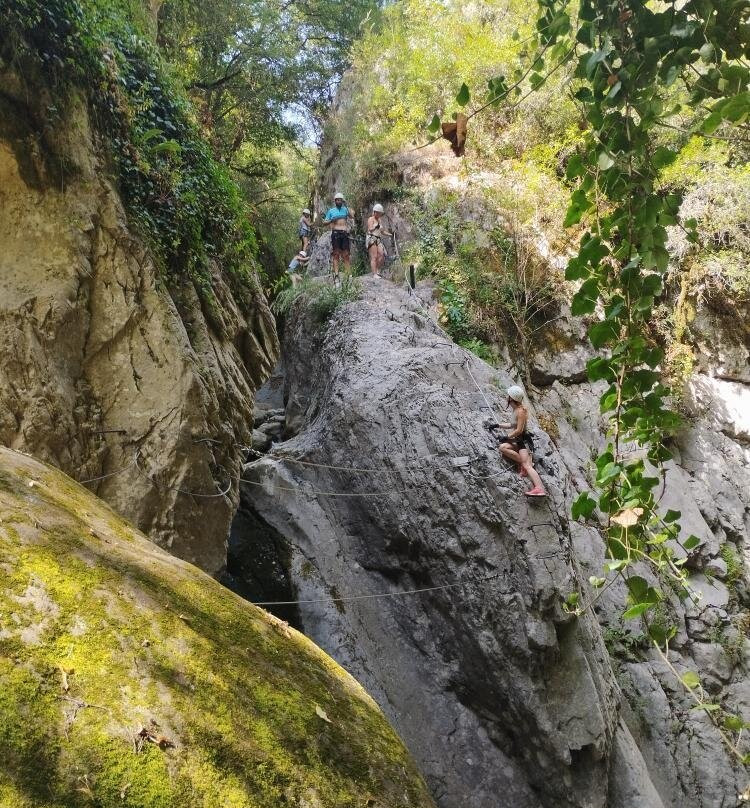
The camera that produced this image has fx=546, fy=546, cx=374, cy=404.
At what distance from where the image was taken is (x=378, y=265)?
40.9 ft

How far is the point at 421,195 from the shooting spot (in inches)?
537

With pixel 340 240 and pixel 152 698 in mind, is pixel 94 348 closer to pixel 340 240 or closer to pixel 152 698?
pixel 152 698

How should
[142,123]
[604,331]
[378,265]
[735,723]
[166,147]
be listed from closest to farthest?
Answer: [735,723] < [604,331] < [166,147] < [142,123] < [378,265]

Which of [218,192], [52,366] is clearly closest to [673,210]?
[52,366]

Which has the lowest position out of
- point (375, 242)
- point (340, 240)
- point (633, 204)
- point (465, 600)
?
point (465, 600)

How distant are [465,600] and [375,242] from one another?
8.02 metres

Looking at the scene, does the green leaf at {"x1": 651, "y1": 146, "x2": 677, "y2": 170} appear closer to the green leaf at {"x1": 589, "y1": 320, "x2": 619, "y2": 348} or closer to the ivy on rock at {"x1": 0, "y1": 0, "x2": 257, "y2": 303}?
the green leaf at {"x1": 589, "y1": 320, "x2": 619, "y2": 348}

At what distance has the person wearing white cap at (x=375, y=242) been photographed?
459 inches

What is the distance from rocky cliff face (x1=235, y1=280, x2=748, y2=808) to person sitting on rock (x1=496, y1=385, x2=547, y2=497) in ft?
0.77

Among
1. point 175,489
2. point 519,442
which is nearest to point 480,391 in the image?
point 519,442

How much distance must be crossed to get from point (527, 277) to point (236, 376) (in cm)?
803

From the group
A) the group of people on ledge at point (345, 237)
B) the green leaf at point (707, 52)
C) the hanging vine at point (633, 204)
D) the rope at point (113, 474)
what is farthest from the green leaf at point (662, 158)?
the group of people on ledge at point (345, 237)

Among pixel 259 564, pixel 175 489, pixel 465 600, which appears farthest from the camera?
pixel 259 564

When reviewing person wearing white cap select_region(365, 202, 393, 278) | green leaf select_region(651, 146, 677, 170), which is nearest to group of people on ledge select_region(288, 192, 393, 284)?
person wearing white cap select_region(365, 202, 393, 278)
